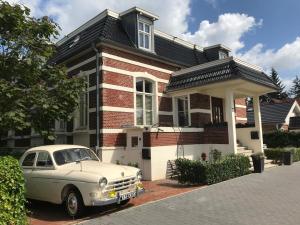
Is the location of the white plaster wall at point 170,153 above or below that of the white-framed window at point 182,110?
below

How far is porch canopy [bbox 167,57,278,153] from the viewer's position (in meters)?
15.7

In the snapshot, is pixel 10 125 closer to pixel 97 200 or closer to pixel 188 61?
pixel 97 200

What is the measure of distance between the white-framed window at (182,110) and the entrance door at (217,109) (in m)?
1.86

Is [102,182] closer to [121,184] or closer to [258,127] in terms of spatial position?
[121,184]

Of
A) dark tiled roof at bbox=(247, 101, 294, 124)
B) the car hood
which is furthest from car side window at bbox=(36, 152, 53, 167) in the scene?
dark tiled roof at bbox=(247, 101, 294, 124)

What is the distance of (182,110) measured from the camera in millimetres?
18766

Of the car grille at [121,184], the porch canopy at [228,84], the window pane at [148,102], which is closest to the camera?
the car grille at [121,184]

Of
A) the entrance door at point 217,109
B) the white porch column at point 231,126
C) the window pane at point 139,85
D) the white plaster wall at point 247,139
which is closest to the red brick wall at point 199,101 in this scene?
the entrance door at point 217,109

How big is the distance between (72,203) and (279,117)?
27732 millimetres

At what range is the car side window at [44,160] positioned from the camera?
31.2 ft

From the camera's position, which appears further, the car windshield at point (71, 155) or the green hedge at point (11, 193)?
the car windshield at point (71, 155)

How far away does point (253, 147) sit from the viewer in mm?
18250

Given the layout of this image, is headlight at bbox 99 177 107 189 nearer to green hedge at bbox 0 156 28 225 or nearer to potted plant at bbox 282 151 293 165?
green hedge at bbox 0 156 28 225

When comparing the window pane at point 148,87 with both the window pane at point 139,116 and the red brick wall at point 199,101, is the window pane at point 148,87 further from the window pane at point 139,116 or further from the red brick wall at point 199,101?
the red brick wall at point 199,101
